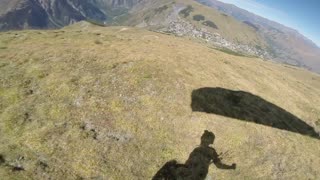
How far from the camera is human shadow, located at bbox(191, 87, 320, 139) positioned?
3541 centimetres

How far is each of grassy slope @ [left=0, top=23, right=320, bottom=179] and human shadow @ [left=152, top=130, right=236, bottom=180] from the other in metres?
0.55

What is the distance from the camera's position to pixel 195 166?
27859mm

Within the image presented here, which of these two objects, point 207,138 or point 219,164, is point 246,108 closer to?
point 207,138

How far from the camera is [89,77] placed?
1407 inches

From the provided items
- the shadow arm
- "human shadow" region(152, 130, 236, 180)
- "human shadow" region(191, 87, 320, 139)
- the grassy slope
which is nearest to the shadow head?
"human shadow" region(152, 130, 236, 180)

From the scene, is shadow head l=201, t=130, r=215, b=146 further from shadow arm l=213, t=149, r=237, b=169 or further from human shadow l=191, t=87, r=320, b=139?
human shadow l=191, t=87, r=320, b=139

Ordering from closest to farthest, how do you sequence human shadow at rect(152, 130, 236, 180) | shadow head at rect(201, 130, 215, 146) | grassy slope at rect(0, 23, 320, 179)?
grassy slope at rect(0, 23, 320, 179), human shadow at rect(152, 130, 236, 180), shadow head at rect(201, 130, 215, 146)

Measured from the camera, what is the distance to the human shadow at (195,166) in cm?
2656

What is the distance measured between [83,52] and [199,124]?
18683 millimetres

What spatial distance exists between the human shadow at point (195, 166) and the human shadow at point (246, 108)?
5.59 m

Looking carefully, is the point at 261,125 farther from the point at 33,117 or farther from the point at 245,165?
the point at 33,117

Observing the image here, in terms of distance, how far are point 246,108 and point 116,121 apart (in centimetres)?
1601

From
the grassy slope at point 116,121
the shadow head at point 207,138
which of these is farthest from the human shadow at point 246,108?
the shadow head at point 207,138

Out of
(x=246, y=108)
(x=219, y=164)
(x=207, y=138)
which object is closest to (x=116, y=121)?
(x=207, y=138)
